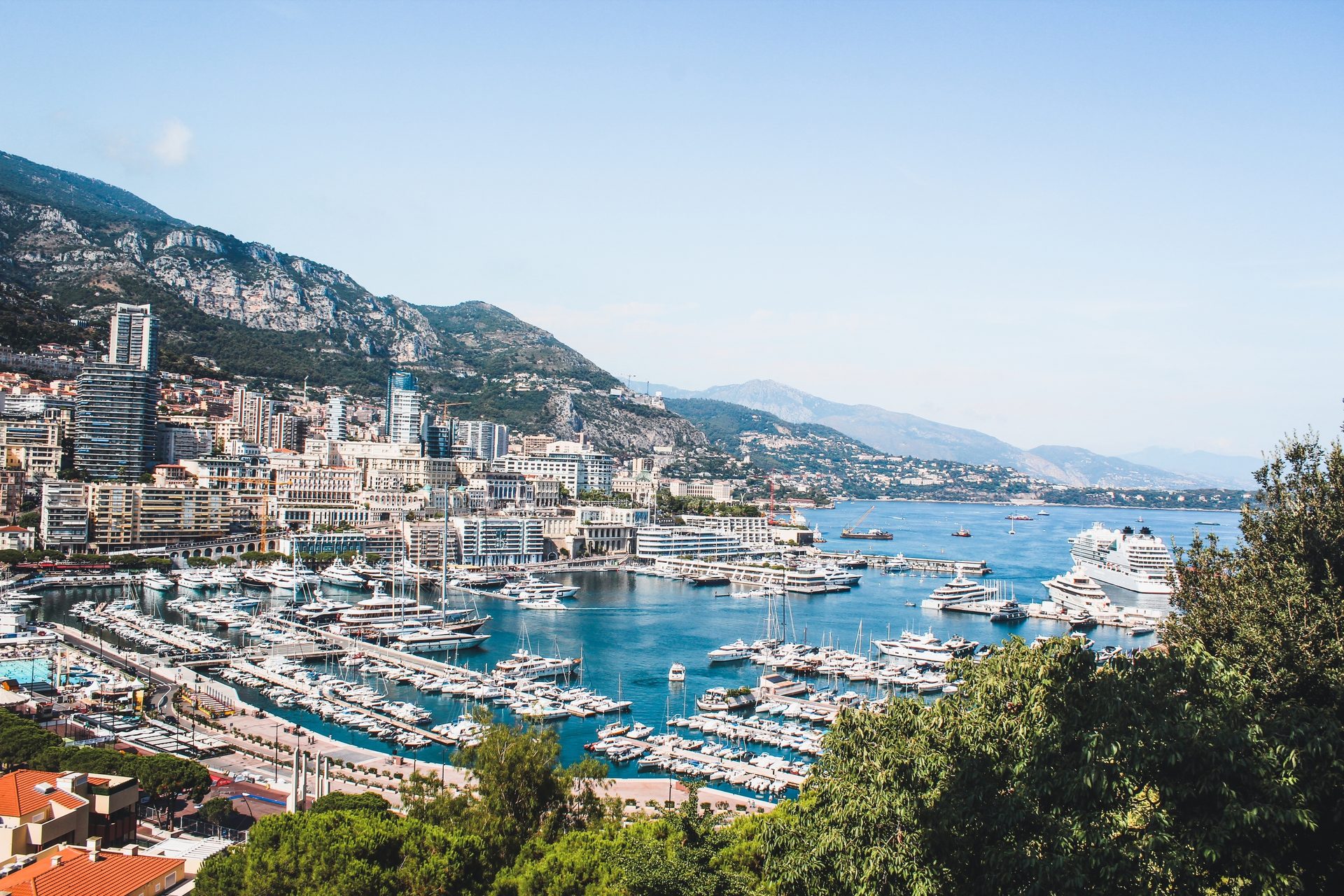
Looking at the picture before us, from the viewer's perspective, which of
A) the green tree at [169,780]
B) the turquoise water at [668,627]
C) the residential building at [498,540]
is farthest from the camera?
the residential building at [498,540]

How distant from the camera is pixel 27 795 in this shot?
10.7 m

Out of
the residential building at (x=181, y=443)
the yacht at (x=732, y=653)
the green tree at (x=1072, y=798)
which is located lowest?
the yacht at (x=732, y=653)

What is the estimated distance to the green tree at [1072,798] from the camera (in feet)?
18.4

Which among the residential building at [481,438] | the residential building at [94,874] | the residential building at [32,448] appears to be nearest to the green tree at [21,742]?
the residential building at [94,874]

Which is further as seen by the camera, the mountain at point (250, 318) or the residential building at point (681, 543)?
the mountain at point (250, 318)

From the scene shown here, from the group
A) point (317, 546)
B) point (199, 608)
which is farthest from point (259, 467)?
→ point (199, 608)

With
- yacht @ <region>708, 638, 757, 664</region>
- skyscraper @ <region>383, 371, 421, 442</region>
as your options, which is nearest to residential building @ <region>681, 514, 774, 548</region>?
skyscraper @ <region>383, 371, 421, 442</region>

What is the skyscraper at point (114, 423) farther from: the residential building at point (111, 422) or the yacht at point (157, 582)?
the yacht at point (157, 582)

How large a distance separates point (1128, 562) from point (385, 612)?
34.0 m

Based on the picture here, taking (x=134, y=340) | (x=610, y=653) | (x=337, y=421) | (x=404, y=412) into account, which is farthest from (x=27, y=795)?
(x=404, y=412)

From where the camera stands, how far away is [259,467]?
5138cm

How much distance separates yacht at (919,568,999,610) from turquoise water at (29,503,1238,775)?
62 cm

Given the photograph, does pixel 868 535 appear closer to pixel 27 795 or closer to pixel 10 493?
pixel 10 493

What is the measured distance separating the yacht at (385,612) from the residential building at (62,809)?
18.4 metres
